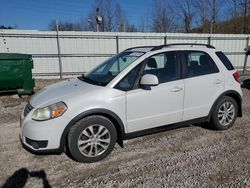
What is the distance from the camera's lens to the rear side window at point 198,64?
354 centimetres

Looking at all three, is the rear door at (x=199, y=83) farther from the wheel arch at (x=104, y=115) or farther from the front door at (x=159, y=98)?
the wheel arch at (x=104, y=115)

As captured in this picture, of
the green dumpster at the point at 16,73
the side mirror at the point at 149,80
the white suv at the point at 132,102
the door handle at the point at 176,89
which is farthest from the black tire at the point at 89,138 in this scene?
the green dumpster at the point at 16,73

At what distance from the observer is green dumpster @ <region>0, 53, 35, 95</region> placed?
600 cm

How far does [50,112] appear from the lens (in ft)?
9.00

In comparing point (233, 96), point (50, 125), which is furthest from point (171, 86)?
point (50, 125)

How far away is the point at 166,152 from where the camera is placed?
3.27 meters

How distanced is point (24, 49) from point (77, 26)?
24889mm

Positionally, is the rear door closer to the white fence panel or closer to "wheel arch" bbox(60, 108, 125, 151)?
"wheel arch" bbox(60, 108, 125, 151)

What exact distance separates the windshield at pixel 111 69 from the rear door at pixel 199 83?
920mm

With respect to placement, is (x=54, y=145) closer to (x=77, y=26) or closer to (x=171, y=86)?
(x=171, y=86)

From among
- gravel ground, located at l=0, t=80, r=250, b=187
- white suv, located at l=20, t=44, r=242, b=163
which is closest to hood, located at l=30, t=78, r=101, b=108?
white suv, located at l=20, t=44, r=242, b=163

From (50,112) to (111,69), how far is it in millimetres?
1328

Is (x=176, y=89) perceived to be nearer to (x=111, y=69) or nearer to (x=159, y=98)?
(x=159, y=98)

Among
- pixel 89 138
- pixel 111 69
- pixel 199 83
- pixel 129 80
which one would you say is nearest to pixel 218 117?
pixel 199 83
